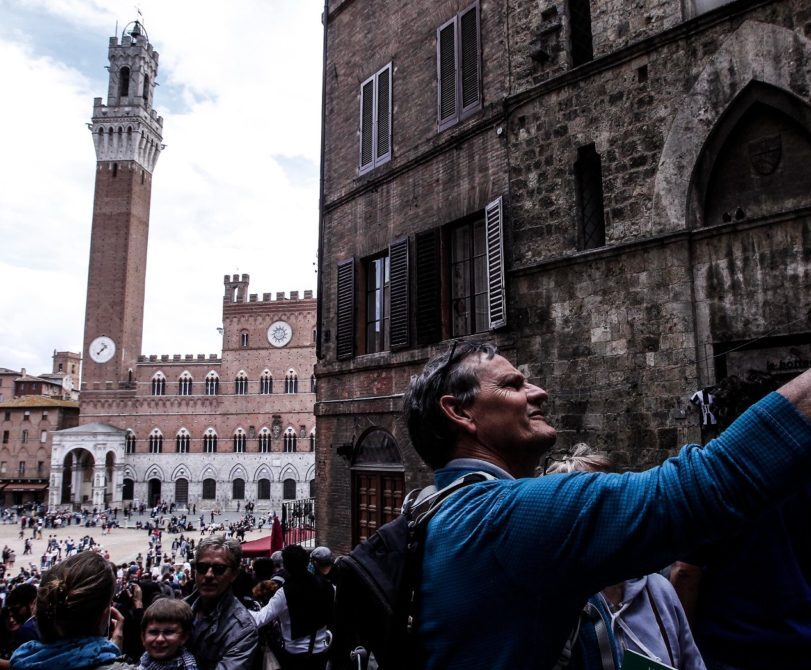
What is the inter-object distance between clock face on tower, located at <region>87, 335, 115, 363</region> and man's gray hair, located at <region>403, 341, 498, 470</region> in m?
59.0

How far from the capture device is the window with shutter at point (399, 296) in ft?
35.0

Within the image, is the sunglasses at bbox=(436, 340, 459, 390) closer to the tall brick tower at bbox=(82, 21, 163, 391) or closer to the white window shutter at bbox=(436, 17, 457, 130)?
the white window shutter at bbox=(436, 17, 457, 130)

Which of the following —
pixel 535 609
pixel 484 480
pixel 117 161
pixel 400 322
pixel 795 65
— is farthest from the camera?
pixel 117 161

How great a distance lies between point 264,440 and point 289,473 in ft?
12.0

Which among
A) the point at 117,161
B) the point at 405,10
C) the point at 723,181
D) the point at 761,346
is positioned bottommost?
the point at 761,346

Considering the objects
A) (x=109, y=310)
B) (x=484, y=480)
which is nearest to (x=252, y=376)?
(x=109, y=310)

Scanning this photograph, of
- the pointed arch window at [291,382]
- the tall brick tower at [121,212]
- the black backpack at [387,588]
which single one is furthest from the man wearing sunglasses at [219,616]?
the tall brick tower at [121,212]

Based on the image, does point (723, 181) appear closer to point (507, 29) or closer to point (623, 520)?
point (507, 29)

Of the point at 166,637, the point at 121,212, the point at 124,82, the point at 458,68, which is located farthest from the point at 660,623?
the point at 124,82

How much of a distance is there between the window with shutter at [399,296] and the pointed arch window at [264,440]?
4377 cm

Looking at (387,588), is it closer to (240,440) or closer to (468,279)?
(468,279)

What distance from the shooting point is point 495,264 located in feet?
29.8

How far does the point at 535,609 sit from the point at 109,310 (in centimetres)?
6084

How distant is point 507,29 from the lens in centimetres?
947
